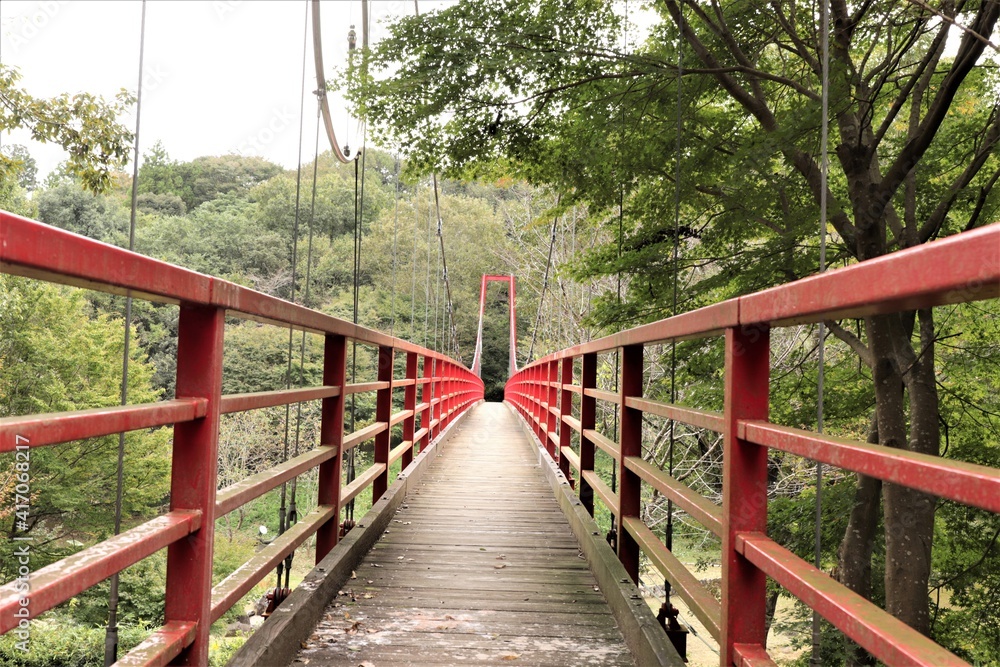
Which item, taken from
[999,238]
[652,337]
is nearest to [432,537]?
[652,337]

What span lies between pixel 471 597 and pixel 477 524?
1.47m

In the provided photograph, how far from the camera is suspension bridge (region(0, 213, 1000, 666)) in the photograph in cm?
94

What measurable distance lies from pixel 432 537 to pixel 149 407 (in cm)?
286

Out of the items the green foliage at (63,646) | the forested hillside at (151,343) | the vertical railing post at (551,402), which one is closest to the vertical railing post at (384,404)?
the vertical railing post at (551,402)

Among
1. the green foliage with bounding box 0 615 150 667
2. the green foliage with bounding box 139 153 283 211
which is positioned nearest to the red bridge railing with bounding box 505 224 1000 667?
the green foliage with bounding box 0 615 150 667

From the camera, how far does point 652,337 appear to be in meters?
2.41

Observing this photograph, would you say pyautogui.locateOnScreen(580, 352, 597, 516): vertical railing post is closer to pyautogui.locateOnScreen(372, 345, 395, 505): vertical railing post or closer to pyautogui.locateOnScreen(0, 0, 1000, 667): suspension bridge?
pyautogui.locateOnScreen(0, 0, 1000, 667): suspension bridge

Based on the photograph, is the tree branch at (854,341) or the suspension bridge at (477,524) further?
the tree branch at (854,341)

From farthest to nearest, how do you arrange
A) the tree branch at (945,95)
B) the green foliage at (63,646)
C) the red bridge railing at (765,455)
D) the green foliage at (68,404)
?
the green foliage at (68,404) → the green foliage at (63,646) → the tree branch at (945,95) → the red bridge railing at (765,455)

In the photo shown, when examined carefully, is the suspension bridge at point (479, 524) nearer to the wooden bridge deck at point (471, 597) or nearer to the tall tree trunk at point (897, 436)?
the wooden bridge deck at point (471, 597)

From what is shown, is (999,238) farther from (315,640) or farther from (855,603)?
(315,640)

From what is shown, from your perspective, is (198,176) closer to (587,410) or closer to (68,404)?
(68,404)

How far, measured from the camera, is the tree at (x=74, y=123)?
271 inches

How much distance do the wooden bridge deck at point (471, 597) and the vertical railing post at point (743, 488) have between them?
2.79 feet
